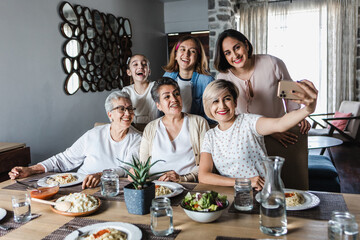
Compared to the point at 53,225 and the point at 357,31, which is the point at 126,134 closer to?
the point at 53,225

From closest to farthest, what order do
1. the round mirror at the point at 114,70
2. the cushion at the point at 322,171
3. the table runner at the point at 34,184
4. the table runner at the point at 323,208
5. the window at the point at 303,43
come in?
the table runner at the point at 323,208
the table runner at the point at 34,184
the cushion at the point at 322,171
the round mirror at the point at 114,70
the window at the point at 303,43

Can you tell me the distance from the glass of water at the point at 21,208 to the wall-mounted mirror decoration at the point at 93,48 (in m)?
2.88

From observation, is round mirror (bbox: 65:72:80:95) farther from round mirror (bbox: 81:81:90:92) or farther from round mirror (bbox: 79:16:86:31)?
round mirror (bbox: 79:16:86:31)

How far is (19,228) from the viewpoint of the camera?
121cm

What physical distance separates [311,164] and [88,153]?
228 centimetres

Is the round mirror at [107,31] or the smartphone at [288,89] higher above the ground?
the round mirror at [107,31]

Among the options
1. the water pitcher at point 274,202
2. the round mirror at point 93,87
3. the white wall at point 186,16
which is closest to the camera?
the water pitcher at point 274,202

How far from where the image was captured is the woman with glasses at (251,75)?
7.44 ft

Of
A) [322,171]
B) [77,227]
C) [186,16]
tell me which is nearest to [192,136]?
[77,227]

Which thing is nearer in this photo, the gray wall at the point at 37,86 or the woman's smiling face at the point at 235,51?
the woman's smiling face at the point at 235,51

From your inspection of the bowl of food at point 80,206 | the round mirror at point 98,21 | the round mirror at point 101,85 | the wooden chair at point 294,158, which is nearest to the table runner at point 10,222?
the bowl of food at point 80,206

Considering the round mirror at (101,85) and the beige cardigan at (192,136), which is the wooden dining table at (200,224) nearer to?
the beige cardigan at (192,136)

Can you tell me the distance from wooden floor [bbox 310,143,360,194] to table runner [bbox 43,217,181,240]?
3137mm

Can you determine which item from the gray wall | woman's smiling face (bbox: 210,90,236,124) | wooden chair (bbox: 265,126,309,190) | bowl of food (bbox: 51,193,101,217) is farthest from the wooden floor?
the gray wall
